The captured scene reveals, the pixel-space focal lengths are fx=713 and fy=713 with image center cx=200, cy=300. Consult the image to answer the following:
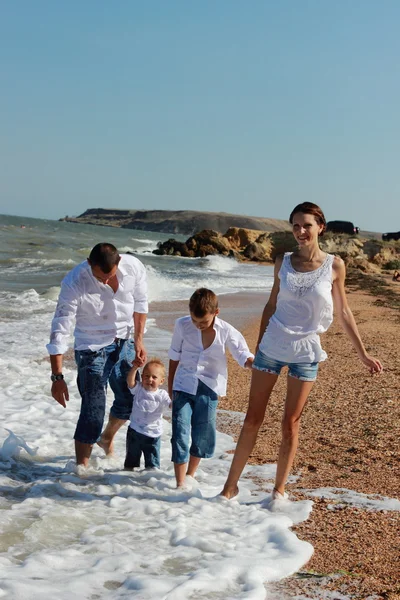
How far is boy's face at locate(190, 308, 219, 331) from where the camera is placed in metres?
4.78

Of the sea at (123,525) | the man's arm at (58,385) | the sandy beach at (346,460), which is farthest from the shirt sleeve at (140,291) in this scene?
the sandy beach at (346,460)

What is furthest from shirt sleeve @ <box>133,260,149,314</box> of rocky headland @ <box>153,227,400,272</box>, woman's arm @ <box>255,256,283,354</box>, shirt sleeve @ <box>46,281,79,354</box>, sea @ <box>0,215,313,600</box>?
rocky headland @ <box>153,227,400,272</box>

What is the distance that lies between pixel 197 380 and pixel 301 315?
3.03ft

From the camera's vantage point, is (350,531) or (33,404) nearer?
Result: (350,531)

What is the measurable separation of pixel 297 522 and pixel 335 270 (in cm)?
158

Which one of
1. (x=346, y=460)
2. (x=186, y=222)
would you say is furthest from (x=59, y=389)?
(x=186, y=222)

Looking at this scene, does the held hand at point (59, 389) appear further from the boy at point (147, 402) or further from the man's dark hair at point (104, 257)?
the man's dark hair at point (104, 257)

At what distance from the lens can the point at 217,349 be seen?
492 cm

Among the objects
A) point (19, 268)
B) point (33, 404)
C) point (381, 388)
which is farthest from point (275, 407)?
point (19, 268)

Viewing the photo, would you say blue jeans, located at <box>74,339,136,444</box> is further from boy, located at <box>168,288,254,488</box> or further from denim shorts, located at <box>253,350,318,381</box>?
denim shorts, located at <box>253,350,318,381</box>

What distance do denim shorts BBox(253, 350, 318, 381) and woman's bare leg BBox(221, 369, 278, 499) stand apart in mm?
33

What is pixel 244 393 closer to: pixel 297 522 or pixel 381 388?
pixel 381 388

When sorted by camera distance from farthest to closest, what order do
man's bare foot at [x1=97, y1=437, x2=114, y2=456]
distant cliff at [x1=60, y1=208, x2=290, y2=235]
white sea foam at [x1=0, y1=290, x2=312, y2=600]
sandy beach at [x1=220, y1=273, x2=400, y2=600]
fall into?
distant cliff at [x1=60, y1=208, x2=290, y2=235] → man's bare foot at [x1=97, y1=437, x2=114, y2=456] → sandy beach at [x1=220, y1=273, x2=400, y2=600] → white sea foam at [x1=0, y1=290, x2=312, y2=600]

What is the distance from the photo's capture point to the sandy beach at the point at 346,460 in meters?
3.61
